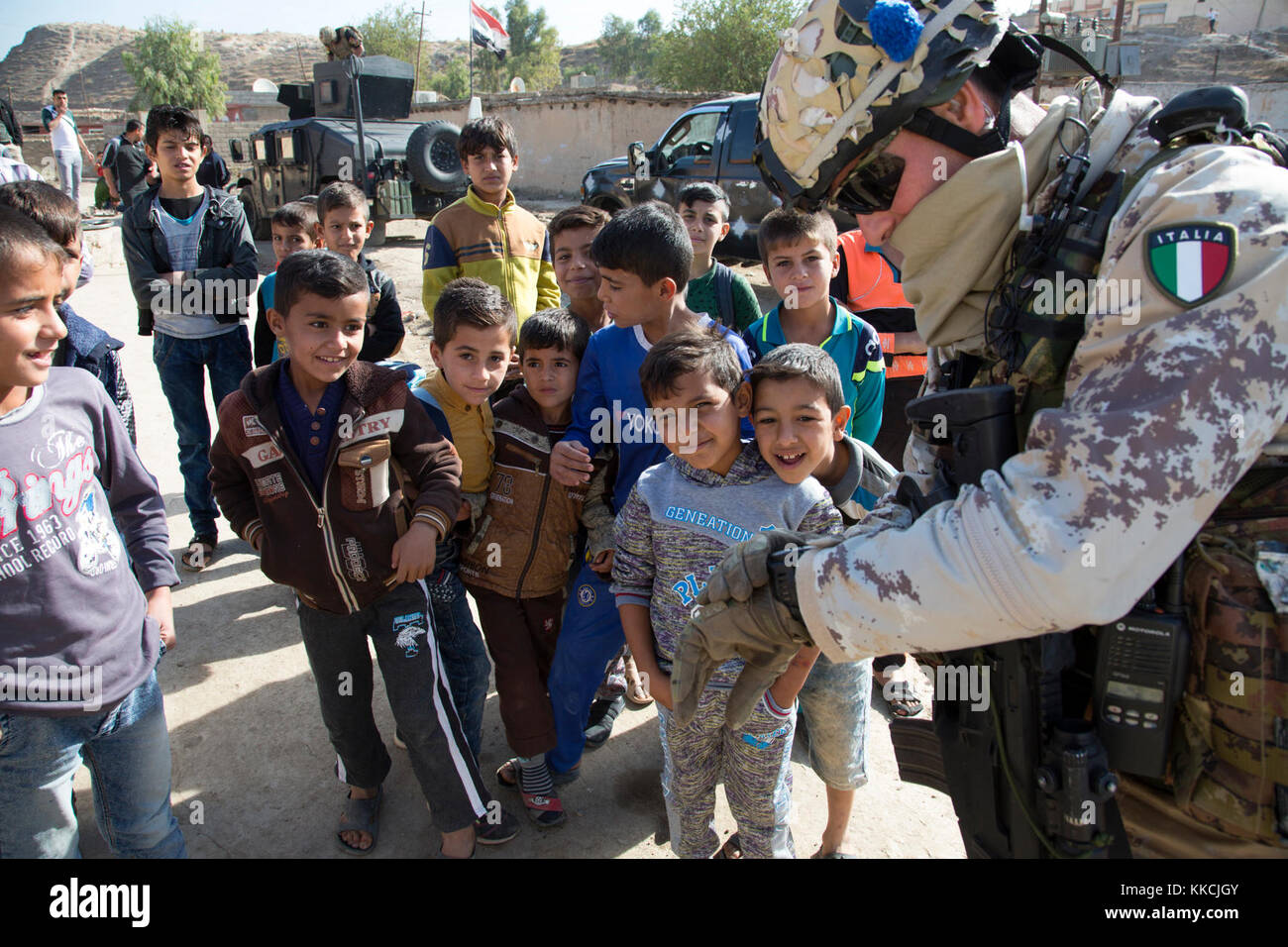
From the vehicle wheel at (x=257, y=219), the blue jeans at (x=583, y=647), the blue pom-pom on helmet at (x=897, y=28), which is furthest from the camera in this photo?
the vehicle wheel at (x=257, y=219)

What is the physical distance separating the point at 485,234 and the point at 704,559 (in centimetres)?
232

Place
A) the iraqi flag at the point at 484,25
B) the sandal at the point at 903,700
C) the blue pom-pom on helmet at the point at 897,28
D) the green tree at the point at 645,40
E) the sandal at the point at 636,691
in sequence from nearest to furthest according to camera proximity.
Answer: the blue pom-pom on helmet at the point at 897,28, the sandal at the point at 903,700, the sandal at the point at 636,691, the iraqi flag at the point at 484,25, the green tree at the point at 645,40

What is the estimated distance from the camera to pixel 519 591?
259cm

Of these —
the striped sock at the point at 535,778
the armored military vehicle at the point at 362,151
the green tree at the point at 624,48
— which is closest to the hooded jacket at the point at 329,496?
the striped sock at the point at 535,778

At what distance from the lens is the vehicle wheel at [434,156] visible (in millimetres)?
12203

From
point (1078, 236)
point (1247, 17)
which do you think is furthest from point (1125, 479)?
point (1247, 17)

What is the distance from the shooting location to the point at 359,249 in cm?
406

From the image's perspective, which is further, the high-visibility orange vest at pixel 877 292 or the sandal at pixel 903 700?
the high-visibility orange vest at pixel 877 292

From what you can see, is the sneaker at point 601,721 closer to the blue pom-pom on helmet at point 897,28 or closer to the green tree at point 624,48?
the blue pom-pom on helmet at point 897,28

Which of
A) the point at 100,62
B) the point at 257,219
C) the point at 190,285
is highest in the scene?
the point at 100,62

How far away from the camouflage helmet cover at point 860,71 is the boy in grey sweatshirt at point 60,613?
1.66 metres

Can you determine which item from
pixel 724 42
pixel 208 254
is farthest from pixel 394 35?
pixel 208 254

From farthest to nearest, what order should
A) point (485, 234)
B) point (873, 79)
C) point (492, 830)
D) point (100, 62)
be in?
point (100, 62), point (485, 234), point (492, 830), point (873, 79)

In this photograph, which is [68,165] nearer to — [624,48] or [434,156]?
[434,156]
